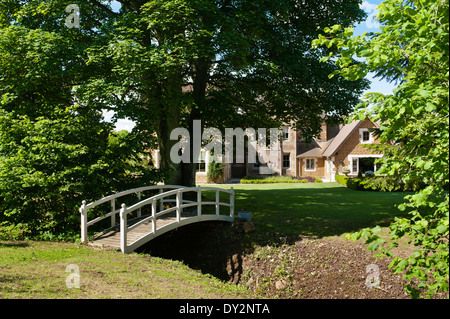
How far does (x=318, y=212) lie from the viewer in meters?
16.2

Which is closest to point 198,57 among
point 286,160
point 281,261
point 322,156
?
point 281,261

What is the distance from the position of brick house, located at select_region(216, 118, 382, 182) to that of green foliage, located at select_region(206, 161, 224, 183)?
3.03 ft

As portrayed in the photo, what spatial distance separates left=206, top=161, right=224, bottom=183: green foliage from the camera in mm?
A: 33438

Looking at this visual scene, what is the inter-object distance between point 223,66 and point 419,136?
11409 millimetres

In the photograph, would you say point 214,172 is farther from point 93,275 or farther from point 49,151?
point 93,275

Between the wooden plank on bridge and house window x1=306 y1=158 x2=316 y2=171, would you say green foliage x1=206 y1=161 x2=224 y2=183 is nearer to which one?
house window x1=306 y1=158 x2=316 y2=171

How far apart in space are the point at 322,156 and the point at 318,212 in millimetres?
20985

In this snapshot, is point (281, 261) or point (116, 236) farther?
point (281, 261)

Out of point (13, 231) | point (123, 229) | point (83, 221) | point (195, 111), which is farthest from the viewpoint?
point (195, 111)

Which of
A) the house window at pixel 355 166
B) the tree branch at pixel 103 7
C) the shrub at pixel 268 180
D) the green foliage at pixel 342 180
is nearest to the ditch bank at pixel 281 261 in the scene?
the tree branch at pixel 103 7

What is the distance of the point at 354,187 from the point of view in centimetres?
2556

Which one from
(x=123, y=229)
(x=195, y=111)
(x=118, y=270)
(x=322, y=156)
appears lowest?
(x=118, y=270)

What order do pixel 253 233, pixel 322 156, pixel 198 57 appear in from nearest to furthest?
pixel 253 233, pixel 198 57, pixel 322 156

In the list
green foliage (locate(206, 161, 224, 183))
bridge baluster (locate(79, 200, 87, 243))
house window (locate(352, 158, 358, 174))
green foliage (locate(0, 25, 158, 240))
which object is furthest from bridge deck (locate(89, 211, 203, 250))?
house window (locate(352, 158, 358, 174))
